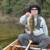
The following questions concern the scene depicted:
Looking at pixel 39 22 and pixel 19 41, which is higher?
pixel 39 22

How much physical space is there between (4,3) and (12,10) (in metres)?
0.71

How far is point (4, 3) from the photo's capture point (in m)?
16.6

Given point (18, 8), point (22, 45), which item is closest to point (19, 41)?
point (22, 45)

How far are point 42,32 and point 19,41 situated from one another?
0.55m

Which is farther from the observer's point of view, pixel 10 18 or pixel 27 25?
pixel 10 18

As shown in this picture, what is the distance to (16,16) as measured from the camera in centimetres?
1627

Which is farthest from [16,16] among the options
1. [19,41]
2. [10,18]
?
[19,41]

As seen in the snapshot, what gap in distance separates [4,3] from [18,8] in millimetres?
1423

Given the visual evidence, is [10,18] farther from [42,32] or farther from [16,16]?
[42,32]

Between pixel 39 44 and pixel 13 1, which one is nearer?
pixel 39 44

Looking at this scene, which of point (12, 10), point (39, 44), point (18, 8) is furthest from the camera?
point (12, 10)

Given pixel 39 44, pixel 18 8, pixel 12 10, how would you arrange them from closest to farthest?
pixel 39 44
pixel 18 8
pixel 12 10

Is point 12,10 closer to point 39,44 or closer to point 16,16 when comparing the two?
point 16,16

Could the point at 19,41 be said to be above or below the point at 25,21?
below
